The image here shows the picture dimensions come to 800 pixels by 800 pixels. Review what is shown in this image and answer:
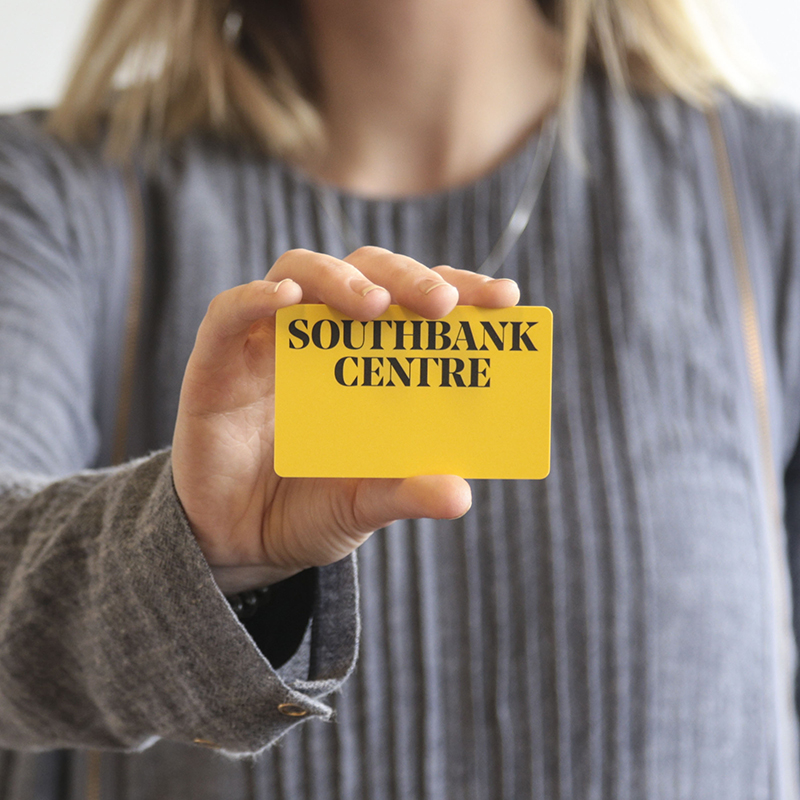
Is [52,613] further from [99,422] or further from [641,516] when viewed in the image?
[641,516]

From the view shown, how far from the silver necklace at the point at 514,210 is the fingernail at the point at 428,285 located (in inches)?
14.4

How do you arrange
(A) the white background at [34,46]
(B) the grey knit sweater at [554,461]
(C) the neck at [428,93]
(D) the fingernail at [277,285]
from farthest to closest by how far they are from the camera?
(A) the white background at [34,46], (C) the neck at [428,93], (B) the grey knit sweater at [554,461], (D) the fingernail at [277,285]

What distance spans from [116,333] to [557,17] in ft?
1.86

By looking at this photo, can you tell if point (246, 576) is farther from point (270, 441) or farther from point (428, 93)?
point (428, 93)

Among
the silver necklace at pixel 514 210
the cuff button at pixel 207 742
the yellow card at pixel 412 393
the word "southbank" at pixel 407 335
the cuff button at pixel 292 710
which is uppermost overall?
the silver necklace at pixel 514 210

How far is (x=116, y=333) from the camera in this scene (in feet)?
2.32

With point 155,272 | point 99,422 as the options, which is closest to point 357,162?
point 155,272

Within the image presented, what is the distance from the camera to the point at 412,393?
0.40 metres

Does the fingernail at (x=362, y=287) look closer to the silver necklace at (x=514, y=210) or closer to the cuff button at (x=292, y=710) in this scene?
the cuff button at (x=292, y=710)

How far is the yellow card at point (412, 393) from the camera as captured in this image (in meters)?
0.39

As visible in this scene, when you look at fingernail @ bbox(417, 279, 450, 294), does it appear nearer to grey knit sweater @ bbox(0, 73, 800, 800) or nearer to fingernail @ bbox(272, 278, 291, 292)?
fingernail @ bbox(272, 278, 291, 292)

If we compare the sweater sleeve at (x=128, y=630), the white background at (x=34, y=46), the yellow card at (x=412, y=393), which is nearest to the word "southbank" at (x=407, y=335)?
the yellow card at (x=412, y=393)

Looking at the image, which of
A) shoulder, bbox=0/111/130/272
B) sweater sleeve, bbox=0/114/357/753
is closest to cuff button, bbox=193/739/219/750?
sweater sleeve, bbox=0/114/357/753

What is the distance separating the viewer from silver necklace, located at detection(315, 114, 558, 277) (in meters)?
0.73
